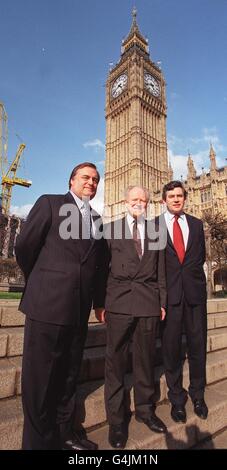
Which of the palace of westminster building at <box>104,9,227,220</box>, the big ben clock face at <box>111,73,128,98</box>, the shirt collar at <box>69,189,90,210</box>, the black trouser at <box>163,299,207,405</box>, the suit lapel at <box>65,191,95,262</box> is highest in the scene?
the big ben clock face at <box>111,73,128,98</box>

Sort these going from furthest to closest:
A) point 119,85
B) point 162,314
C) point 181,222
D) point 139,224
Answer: point 119,85, point 181,222, point 139,224, point 162,314

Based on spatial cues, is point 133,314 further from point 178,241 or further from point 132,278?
point 178,241

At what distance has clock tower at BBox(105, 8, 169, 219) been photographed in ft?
186

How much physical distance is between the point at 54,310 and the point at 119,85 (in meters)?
70.5

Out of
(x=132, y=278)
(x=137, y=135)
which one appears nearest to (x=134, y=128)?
(x=137, y=135)

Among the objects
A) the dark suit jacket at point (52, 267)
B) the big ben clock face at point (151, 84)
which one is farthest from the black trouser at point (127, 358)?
the big ben clock face at point (151, 84)

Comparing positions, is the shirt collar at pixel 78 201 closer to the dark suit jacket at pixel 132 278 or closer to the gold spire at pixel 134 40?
the dark suit jacket at pixel 132 278

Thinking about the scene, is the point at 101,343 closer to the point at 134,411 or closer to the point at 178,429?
the point at 134,411

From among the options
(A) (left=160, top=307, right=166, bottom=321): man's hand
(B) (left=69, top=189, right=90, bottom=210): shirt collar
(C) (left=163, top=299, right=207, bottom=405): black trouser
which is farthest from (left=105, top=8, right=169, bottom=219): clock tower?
(B) (left=69, top=189, right=90, bottom=210): shirt collar

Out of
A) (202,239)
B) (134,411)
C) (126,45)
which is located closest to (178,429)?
(134,411)

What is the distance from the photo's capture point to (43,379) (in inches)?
78.7

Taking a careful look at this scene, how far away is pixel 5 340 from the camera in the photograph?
3033 millimetres

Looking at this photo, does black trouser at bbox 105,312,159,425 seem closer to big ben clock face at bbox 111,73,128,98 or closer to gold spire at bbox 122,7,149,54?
big ben clock face at bbox 111,73,128,98

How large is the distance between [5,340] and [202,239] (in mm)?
2577
